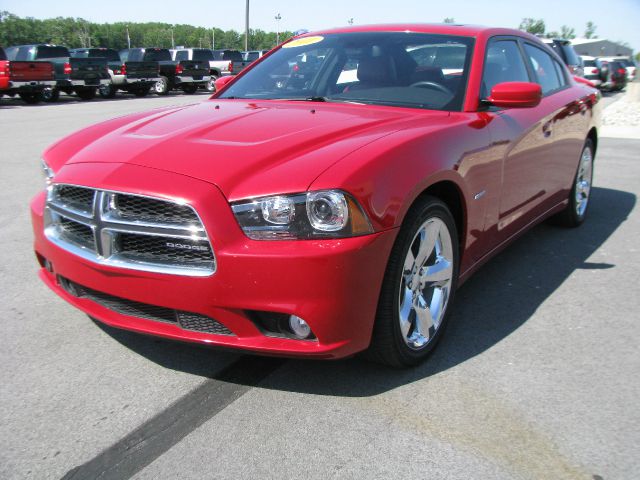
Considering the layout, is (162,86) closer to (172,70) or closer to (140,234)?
(172,70)

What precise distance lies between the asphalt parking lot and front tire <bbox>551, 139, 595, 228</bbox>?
1.58 meters

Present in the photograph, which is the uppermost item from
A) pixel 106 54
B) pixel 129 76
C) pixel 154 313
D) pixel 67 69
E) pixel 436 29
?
pixel 436 29

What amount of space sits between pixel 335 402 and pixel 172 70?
84.0ft

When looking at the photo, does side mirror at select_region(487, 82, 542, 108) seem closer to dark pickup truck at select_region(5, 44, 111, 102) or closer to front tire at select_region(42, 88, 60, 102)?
front tire at select_region(42, 88, 60, 102)

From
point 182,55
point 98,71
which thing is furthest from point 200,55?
point 98,71

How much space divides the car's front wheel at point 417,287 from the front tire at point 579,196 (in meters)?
2.69

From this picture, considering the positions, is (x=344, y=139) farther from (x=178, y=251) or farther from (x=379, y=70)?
(x=379, y=70)

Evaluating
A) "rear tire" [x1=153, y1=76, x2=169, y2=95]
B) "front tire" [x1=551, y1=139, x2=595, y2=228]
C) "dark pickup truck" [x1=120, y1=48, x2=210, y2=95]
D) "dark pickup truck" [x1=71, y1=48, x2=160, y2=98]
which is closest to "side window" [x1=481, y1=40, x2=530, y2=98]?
"front tire" [x1=551, y1=139, x2=595, y2=228]

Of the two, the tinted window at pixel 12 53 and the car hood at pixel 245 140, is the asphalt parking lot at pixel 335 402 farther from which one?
the tinted window at pixel 12 53

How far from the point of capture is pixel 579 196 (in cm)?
571

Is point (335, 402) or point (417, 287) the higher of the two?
point (417, 287)

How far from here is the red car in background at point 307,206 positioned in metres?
2.51

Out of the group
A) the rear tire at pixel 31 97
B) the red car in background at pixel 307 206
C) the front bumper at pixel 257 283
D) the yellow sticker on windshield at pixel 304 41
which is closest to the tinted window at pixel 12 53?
the rear tire at pixel 31 97

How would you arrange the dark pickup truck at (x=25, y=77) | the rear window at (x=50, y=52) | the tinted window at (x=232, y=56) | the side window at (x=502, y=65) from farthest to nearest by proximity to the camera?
the tinted window at (x=232, y=56) < the rear window at (x=50, y=52) < the dark pickup truck at (x=25, y=77) < the side window at (x=502, y=65)
